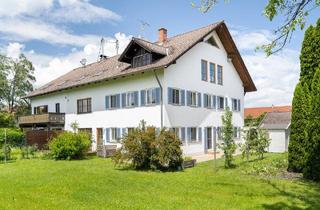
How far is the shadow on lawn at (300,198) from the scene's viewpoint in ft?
29.5

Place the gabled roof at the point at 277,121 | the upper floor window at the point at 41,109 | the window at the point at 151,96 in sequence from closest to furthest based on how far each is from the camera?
the window at the point at 151,96 → the gabled roof at the point at 277,121 → the upper floor window at the point at 41,109

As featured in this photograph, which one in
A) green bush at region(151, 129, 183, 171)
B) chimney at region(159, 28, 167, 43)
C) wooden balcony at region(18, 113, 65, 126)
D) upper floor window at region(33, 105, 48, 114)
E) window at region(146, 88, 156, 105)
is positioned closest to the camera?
green bush at region(151, 129, 183, 171)

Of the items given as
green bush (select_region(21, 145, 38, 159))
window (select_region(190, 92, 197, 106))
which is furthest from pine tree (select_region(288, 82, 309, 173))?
green bush (select_region(21, 145, 38, 159))

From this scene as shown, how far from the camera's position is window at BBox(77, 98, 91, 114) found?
29.1m

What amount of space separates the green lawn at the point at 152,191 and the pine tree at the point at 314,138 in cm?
82

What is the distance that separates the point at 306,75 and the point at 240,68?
16096 mm

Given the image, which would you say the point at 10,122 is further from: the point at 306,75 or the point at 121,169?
the point at 306,75

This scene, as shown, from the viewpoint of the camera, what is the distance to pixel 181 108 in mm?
23500

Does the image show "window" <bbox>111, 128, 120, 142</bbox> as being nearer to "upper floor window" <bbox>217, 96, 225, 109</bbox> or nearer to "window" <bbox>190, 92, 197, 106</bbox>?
"window" <bbox>190, 92, 197, 106</bbox>

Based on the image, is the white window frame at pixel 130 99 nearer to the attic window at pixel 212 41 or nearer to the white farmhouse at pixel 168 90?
the white farmhouse at pixel 168 90

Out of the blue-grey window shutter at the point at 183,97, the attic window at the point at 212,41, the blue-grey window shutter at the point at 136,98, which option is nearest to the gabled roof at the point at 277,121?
the attic window at the point at 212,41

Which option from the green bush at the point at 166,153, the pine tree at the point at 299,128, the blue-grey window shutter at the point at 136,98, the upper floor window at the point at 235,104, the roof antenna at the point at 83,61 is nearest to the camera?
the pine tree at the point at 299,128

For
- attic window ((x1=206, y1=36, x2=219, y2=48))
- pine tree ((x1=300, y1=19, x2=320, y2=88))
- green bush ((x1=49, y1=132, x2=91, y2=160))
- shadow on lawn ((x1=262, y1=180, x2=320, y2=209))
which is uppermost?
attic window ((x1=206, y1=36, x2=219, y2=48))

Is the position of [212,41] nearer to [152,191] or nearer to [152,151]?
[152,151]
